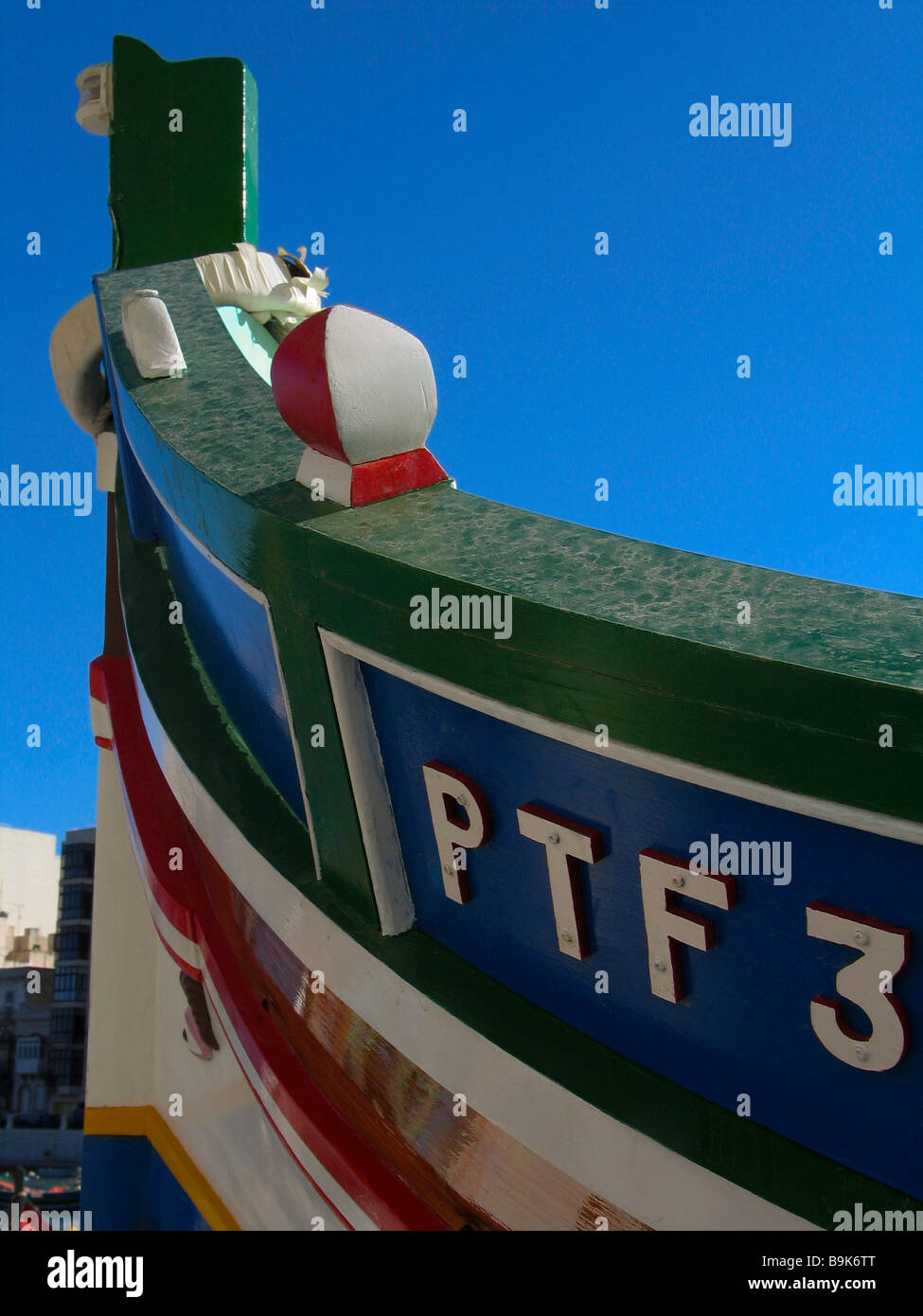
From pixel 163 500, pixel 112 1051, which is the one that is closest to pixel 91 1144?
pixel 112 1051

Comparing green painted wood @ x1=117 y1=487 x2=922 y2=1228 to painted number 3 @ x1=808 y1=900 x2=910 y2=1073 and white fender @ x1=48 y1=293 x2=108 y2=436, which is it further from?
white fender @ x1=48 y1=293 x2=108 y2=436

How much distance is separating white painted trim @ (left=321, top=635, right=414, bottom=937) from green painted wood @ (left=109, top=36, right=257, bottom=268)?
13.0 ft

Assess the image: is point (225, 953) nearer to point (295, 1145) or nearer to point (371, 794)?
point (295, 1145)

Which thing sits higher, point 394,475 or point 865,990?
point 394,475

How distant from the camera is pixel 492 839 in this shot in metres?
2.78

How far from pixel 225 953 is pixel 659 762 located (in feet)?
7.48

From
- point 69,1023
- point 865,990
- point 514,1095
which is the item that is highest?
point 865,990

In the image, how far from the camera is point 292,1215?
3.73 m

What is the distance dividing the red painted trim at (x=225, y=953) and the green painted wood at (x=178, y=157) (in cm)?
229

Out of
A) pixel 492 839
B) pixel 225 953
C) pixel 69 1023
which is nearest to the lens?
pixel 492 839

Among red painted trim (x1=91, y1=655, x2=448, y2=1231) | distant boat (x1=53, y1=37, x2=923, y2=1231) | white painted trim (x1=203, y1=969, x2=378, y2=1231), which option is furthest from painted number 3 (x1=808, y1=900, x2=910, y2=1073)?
white painted trim (x1=203, y1=969, x2=378, y2=1231)

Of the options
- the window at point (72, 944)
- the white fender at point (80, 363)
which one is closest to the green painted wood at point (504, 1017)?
the white fender at point (80, 363)

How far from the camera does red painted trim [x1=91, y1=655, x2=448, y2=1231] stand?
3.29 meters

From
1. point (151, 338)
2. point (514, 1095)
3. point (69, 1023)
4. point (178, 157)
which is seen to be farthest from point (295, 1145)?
point (69, 1023)
